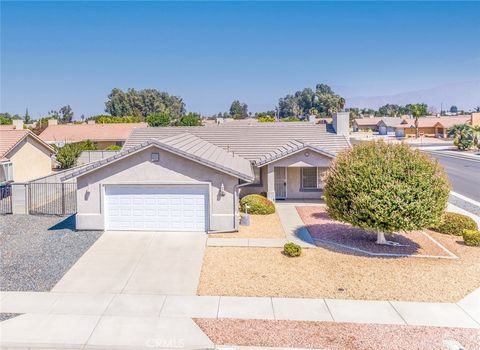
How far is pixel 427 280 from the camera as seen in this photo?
12953 millimetres

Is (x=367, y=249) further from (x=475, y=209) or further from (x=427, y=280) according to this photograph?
(x=475, y=209)

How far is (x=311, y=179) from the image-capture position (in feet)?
83.9

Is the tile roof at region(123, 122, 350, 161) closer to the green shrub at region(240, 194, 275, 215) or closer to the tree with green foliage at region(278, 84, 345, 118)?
the green shrub at region(240, 194, 275, 215)

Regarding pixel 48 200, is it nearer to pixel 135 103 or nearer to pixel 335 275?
pixel 335 275

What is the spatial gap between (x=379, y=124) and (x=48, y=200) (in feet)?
310

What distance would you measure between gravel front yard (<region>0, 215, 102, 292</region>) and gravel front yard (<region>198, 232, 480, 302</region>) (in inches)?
196

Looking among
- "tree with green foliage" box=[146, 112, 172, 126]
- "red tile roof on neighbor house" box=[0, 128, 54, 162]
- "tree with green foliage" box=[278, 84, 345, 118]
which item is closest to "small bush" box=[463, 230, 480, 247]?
"red tile roof on neighbor house" box=[0, 128, 54, 162]

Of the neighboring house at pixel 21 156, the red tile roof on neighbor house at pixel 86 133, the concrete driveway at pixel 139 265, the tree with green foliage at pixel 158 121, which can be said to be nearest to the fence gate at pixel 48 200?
the concrete driveway at pixel 139 265

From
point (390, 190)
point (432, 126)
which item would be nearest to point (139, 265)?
point (390, 190)

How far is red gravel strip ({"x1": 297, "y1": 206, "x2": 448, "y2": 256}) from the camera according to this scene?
15742mm

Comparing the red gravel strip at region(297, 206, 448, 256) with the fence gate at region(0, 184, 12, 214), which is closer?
the red gravel strip at region(297, 206, 448, 256)

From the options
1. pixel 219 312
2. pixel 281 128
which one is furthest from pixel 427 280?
pixel 281 128

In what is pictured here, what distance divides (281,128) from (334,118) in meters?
4.26

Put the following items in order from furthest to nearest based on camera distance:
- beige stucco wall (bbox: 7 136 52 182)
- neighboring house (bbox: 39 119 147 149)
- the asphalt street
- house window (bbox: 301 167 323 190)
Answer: neighboring house (bbox: 39 119 147 149), beige stucco wall (bbox: 7 136 52 182), the asphalt street, house window (bbox: 301 167 323 190)
